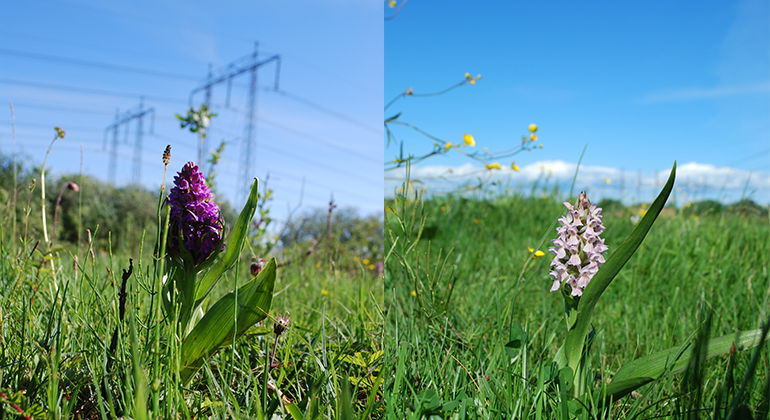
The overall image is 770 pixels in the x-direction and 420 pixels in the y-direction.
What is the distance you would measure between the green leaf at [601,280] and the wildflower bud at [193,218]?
667mm

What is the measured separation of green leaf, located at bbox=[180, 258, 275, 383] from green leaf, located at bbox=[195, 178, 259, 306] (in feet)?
0.21

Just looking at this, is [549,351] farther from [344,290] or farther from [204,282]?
[344,290]

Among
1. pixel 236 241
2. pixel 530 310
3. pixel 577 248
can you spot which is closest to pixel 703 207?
pixel 530 310

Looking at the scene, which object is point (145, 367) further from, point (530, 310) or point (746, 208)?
point (746, 208)

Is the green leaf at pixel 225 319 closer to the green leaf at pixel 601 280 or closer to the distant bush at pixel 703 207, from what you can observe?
the green leaf at pixel 601 280

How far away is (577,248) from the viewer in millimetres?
1011

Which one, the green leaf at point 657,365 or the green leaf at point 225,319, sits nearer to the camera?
the green leaf at point 657,365

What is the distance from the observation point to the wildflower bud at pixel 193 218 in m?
1.13

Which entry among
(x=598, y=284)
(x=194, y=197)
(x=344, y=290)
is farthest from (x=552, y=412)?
(x=344, y=290)

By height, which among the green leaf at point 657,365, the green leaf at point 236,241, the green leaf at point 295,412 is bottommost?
the green leaf at point 295,412

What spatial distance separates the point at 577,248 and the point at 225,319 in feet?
2.12

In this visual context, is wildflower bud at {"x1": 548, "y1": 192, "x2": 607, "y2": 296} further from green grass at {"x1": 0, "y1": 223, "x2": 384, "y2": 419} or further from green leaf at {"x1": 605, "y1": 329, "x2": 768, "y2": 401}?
green grass at {"x1": 0, "y1": 223, "x2": 384, "y2": 419}

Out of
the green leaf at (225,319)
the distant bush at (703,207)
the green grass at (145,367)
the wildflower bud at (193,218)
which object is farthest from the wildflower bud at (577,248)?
the distant bush at (703,207)

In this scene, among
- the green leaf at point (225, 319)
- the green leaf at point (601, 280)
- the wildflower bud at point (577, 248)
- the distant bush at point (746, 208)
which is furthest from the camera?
the distant bush at point (746, 208)
